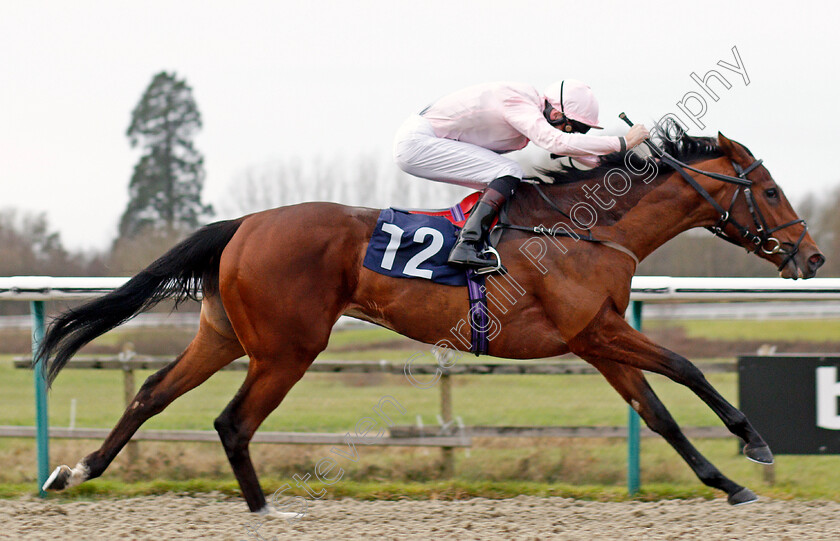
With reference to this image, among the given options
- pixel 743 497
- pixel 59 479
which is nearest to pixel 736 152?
pixel 743 497

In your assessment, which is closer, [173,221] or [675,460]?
[675,460]

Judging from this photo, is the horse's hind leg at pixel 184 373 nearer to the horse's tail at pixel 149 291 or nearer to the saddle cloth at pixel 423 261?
the horse's tail at pixel 149 291

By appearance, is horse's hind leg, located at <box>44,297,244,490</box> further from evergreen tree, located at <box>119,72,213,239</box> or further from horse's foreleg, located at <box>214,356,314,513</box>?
evergreen tree, located at <box>119,72,213,239</box>

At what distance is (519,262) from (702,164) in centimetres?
114

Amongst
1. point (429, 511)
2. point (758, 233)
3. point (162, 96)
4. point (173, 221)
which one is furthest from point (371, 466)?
point (162, 96)

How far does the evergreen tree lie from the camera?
31844 millimetres

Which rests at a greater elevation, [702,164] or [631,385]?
[702,164]

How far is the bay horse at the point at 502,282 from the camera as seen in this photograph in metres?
3.85

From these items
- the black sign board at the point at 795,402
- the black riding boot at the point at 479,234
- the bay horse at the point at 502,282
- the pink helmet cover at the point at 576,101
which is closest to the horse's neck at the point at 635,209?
the bay horse at the point at 502,282

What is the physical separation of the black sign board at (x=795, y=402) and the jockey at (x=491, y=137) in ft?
5.19

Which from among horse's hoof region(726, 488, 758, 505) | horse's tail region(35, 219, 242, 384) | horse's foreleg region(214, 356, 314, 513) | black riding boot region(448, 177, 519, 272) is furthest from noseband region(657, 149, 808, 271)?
horse's tail region(35, 219, 242, 384)

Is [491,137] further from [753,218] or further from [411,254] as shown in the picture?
[753,218]

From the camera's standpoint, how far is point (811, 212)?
26312 millimetres

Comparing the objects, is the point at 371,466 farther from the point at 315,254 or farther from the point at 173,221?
the point at 173,221
